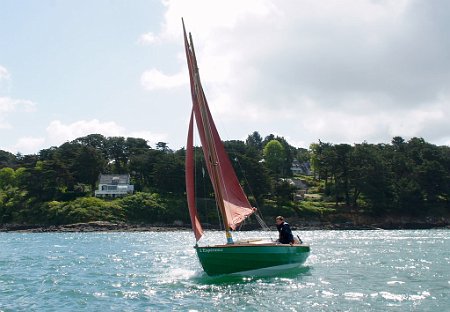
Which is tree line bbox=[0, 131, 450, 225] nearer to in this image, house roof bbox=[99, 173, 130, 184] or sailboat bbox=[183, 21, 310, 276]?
house roof bbox=[99, 173, 130, 184]

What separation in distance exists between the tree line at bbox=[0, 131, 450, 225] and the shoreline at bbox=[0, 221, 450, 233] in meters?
3.27

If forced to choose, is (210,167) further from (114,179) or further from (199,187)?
(114,179)

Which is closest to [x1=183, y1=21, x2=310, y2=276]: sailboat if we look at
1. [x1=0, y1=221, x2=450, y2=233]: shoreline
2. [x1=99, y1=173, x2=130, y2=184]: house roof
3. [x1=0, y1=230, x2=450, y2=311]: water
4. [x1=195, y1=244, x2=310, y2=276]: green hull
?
[x1=195, y1=244, x2=310, y2=276]: green hull

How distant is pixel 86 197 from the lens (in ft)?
383

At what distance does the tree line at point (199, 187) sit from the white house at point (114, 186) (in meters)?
2.93

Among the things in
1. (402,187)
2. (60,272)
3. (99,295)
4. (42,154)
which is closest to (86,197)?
(42,154)

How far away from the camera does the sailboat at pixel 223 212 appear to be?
1044 inches


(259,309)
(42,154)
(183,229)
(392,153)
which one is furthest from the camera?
(42,154)

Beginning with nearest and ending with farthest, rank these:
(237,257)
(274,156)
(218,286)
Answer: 1. (218,286)
2. (237,257)
3. (274,156)

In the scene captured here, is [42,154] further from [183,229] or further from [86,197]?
[183,229]

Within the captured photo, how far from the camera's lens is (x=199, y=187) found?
11425 centimetres

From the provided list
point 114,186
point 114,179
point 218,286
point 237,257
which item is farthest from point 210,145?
point 114,179

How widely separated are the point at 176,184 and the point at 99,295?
95.7 m

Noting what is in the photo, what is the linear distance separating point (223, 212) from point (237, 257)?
285 cm
